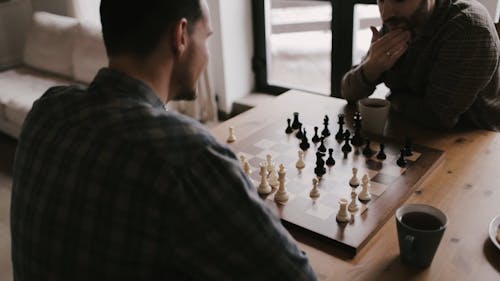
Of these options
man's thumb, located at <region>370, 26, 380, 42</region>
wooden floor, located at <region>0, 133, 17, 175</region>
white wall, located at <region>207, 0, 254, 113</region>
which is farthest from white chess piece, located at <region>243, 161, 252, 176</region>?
wooden floor, located at <region>0, 133, 17, 175</region>

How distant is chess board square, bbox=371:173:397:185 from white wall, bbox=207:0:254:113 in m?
2.30

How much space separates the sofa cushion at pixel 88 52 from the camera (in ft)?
11.4

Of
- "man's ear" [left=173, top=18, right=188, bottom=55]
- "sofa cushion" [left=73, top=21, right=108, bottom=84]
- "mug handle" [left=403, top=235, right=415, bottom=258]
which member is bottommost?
"sofa cushion" [left=73, top=21, right=108, bottom=84]

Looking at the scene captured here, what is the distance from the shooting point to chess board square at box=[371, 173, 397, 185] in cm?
133

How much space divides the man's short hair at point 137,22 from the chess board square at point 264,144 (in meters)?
0.71

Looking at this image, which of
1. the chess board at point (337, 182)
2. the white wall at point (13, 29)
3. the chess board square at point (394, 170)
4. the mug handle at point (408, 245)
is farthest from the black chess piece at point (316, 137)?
the white wall at point (13, 29)

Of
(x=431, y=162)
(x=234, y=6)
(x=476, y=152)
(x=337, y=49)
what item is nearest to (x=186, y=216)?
(x=431, y=162)

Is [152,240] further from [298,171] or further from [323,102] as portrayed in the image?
[323,102]

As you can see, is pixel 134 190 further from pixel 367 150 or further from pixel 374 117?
pixel 374 117

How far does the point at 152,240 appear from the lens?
75 centimetres

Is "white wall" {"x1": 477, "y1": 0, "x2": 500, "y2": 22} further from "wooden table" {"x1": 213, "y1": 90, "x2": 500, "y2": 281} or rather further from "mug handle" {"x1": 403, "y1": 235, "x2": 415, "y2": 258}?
"mug handle" {"x1": 403, "y1": 235, "x2": 415, "y2": 258}

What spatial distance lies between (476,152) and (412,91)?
0.43 meters

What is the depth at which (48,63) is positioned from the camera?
3.90 metres

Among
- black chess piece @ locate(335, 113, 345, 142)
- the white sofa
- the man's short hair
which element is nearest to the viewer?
the man's short hair
